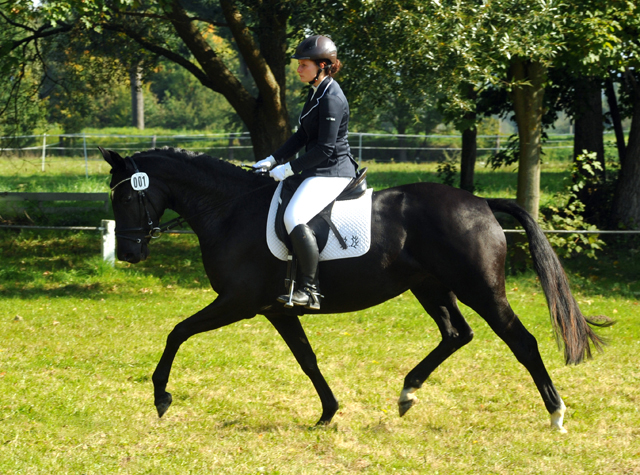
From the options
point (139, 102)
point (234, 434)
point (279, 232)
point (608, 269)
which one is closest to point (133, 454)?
point (234, 434)

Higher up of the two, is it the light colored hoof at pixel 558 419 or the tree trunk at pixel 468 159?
the tree trunk at pixel 468 159

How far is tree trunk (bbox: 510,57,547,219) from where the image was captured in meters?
11.9

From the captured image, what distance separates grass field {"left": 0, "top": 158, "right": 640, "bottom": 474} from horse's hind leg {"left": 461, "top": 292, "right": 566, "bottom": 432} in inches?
9.8

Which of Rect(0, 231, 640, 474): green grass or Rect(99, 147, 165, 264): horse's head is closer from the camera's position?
Rect(0, 231, 640, 474): green grass

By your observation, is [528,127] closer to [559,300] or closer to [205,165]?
[559,300]

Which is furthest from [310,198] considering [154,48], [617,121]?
[617,121]

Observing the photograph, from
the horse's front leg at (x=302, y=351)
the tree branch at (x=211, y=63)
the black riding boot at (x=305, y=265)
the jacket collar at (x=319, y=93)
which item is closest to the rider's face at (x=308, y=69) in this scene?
the jacket collar at (x=319, y=93)

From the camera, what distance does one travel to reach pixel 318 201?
521 centimetres

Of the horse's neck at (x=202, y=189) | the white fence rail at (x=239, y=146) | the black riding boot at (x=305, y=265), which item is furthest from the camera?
the white fence rail at (x=239, y=146)

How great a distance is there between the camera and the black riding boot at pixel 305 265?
16.8ft

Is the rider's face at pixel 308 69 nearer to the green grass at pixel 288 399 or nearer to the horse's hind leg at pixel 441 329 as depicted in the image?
the horse's hind leg at pixel 441 329

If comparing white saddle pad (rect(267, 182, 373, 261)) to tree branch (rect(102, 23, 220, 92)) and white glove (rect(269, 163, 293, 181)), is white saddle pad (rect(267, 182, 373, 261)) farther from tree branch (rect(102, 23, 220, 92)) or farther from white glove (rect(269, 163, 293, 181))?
tree branch (rect(102, 23, 220, 92))

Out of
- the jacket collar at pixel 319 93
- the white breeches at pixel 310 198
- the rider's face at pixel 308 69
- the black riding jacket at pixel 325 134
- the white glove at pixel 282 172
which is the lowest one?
the white breeches at pixel 310 198

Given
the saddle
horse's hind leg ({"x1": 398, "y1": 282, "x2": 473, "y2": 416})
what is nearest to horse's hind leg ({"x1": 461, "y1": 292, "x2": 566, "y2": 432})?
horse's hind leg ({"x1": 398, "y1": 282, "x2": 473, "y2": 416})
